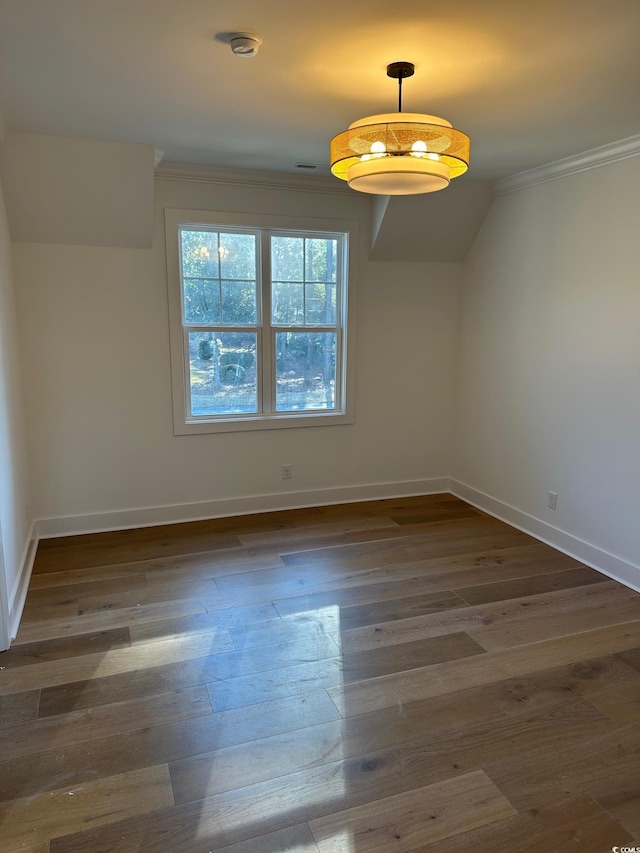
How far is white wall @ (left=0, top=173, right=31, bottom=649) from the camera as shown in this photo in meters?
2.66

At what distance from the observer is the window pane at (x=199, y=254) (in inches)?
155

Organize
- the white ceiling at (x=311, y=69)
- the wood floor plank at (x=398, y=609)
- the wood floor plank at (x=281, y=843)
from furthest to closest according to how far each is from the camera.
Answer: the wood floor plank at (x=398, y=609), the white ceiling at (x=311, y=69), the wood floor plank at (x=281, y=843)

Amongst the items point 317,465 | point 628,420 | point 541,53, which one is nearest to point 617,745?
point 628,420

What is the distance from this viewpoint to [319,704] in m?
2.24

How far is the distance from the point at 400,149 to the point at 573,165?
1.98 meters

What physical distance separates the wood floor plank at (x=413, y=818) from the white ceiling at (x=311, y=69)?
8.16ft

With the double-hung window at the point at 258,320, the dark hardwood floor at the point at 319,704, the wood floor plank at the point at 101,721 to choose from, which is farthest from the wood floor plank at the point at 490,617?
the double-hung window at the point at 258,320

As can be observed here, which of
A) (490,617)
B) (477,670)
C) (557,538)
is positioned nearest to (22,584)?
(477,670)

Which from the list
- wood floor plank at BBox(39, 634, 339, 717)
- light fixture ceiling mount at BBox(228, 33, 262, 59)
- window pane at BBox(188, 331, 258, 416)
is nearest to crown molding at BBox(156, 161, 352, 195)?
window pane at BBox(188, 331, 258, 416)

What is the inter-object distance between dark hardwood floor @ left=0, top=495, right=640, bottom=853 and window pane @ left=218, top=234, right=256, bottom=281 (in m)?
1.97

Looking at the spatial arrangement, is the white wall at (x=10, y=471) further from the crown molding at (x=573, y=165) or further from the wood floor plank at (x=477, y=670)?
the crown molding at (x=573, y=165)

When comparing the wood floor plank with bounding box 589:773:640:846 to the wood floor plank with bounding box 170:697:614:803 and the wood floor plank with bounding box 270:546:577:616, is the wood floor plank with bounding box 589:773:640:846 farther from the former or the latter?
the wood floor plank with bounding box 270:546:577:616

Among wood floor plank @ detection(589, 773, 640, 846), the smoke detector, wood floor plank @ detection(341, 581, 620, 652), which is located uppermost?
the smoke detector

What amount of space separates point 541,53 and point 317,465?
122 inches
